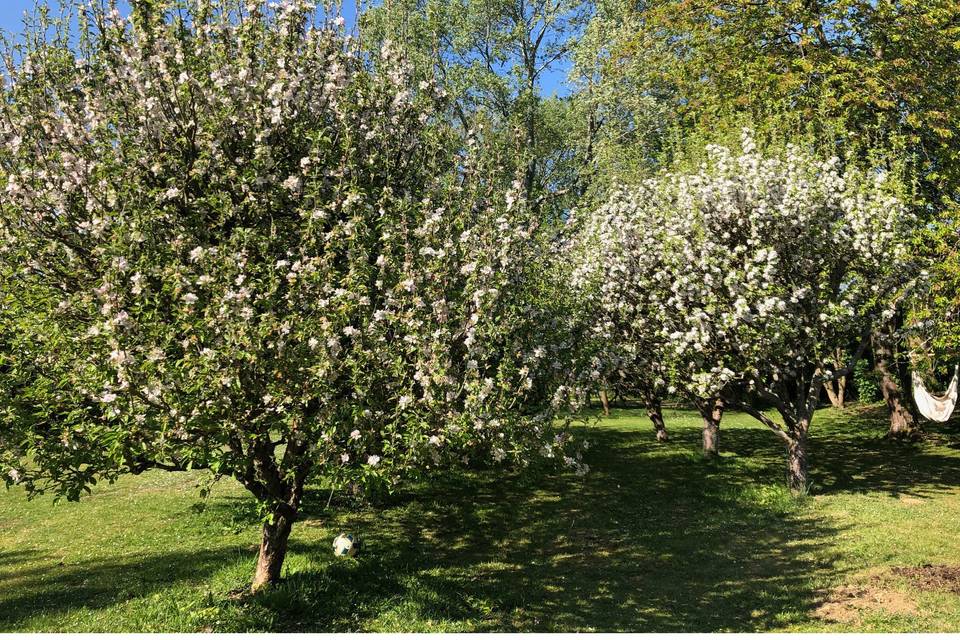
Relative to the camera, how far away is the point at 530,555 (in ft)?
48.1

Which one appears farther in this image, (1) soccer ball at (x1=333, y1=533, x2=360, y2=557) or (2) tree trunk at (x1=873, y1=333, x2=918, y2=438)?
(2) tree trunk at (x1=873, y1=333, x2=918, y2=438)

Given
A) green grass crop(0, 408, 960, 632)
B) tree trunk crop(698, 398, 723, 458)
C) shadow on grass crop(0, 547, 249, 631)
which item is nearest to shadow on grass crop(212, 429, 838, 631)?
green grass crop(0, 408, 960, 632)

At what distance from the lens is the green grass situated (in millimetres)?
10820

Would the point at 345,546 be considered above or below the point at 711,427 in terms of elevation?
below

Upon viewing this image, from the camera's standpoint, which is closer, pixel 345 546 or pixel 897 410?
pixel 345 546

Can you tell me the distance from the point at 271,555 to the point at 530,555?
5745 millimetres

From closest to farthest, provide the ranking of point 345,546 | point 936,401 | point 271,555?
point 271,555
point 345,546
point 936,401

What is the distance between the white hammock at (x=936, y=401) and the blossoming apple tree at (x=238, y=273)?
50.2 ft

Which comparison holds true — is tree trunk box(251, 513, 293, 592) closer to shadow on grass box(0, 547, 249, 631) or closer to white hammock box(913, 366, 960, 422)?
shadow on grass box(0, 547, 249, 631)

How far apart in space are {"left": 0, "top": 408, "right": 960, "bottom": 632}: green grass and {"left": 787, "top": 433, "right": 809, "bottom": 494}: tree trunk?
0.61 metres

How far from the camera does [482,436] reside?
30.0ft

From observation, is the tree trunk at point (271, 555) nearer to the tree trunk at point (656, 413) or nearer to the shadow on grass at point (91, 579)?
the shadow on grass at point (91, 579)

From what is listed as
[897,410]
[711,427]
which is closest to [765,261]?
[711,427]

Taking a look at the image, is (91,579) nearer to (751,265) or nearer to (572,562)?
(572,562)
